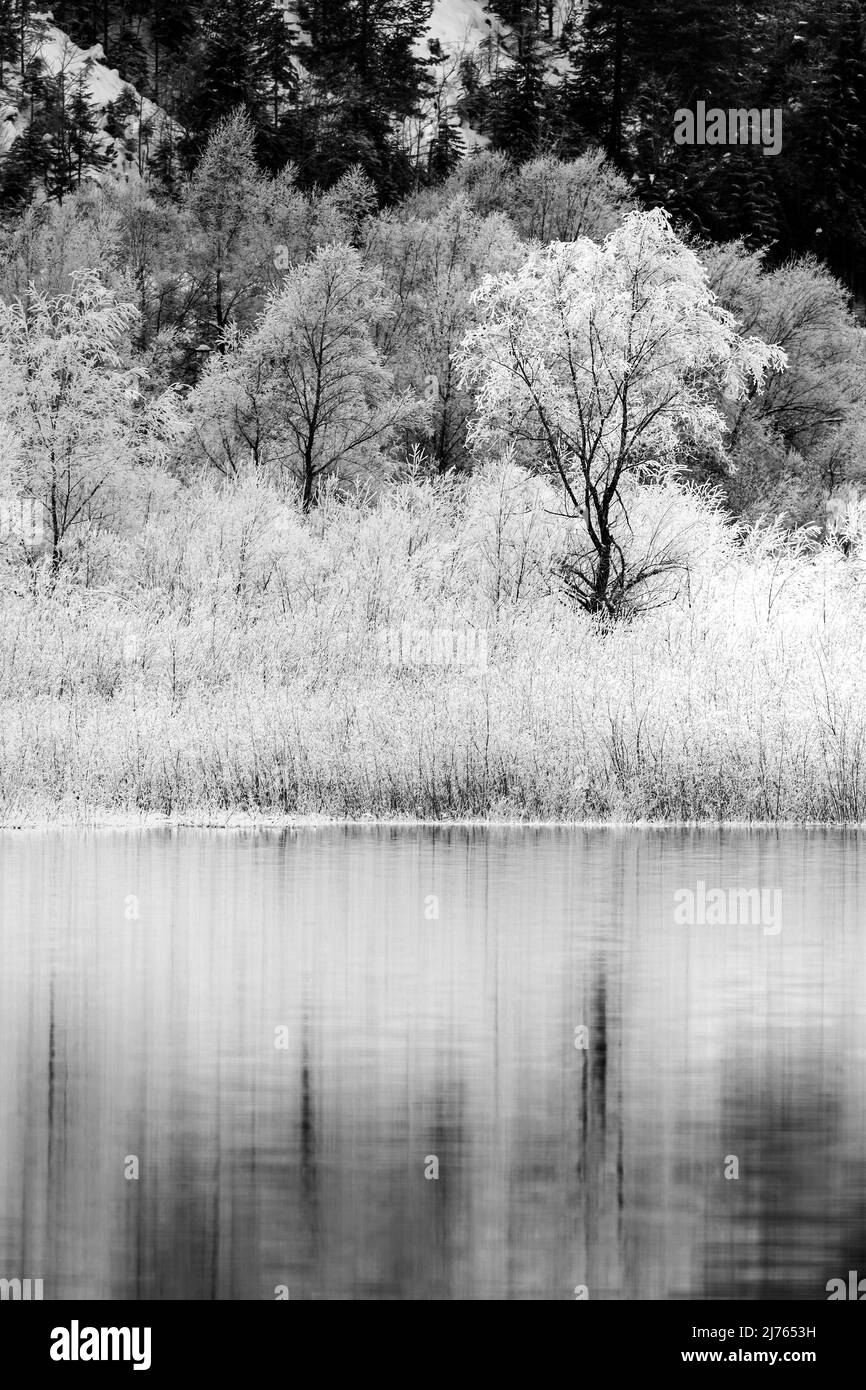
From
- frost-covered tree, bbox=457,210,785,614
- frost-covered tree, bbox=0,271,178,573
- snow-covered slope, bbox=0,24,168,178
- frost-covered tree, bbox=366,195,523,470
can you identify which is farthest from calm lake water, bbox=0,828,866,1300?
snow-covered slope, bbox=0,24,168,178

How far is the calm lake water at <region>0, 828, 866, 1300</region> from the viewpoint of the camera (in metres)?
6.82

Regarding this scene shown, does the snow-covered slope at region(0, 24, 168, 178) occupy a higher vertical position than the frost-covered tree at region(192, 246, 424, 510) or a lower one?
higher

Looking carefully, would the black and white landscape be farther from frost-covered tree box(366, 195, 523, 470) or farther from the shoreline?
frost-covered tree box(366, 195, 523, 470)

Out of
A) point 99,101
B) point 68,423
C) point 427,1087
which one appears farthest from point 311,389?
point 99,101

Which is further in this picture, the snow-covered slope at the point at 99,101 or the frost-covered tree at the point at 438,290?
the snow-covered slope at the point at 99,101

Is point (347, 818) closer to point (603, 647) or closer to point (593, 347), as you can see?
point (603, 647)

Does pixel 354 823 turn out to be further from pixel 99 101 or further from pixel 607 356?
pixel 99 101

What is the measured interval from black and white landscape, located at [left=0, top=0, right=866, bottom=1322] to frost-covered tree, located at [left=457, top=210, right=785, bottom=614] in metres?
0.08

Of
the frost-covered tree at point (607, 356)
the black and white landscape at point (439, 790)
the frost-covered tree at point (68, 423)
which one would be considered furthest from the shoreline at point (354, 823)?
the frost-covered tree at point (68, 423)

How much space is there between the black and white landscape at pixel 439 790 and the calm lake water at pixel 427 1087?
4 centimetres

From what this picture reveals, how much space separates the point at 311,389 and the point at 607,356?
22732mm

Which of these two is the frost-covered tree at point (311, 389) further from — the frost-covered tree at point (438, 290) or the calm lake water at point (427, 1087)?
the calm lake water at point (427, 1087)

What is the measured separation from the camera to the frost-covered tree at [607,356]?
106ft

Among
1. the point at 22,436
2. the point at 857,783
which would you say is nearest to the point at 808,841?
the point at 857,783
